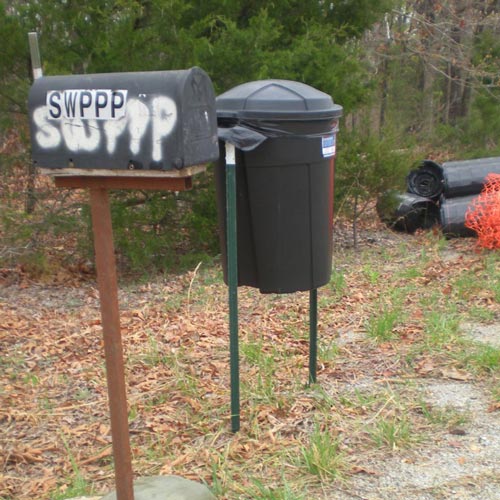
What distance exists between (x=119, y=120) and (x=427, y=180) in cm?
794

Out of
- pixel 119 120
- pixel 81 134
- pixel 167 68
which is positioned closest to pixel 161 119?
pixel 119 120

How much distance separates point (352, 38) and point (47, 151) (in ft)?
24.0

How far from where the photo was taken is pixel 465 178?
29.4ft

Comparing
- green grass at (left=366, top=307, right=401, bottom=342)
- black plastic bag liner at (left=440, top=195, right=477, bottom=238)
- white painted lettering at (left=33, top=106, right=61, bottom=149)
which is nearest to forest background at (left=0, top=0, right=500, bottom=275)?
black plastic bag liner at (left=440, top=195, right=477, bottom=238)

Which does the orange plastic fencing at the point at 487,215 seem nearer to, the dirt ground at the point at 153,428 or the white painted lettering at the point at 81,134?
the dirt ground at the point at 153,428

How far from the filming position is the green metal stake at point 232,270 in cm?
329

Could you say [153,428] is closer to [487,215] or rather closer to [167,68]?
[167,68]

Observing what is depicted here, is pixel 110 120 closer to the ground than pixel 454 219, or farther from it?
farther from it

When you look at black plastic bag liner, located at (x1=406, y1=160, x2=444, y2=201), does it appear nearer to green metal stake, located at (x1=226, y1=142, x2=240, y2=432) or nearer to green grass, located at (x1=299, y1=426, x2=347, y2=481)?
green metal stake, located at (x1=226, y1=142, x2=240, y2=432)

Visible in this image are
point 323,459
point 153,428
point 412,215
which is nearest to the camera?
point 323,459

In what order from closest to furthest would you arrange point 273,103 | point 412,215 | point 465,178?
point 273,103 → point 465,178 → point 412,215

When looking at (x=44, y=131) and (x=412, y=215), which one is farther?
(x=412, y=215)

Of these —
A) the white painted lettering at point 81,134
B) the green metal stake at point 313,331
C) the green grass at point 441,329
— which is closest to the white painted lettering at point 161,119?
the white painted lettering at point 81,134

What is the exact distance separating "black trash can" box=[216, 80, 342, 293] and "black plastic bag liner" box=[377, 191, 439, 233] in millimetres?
5648
